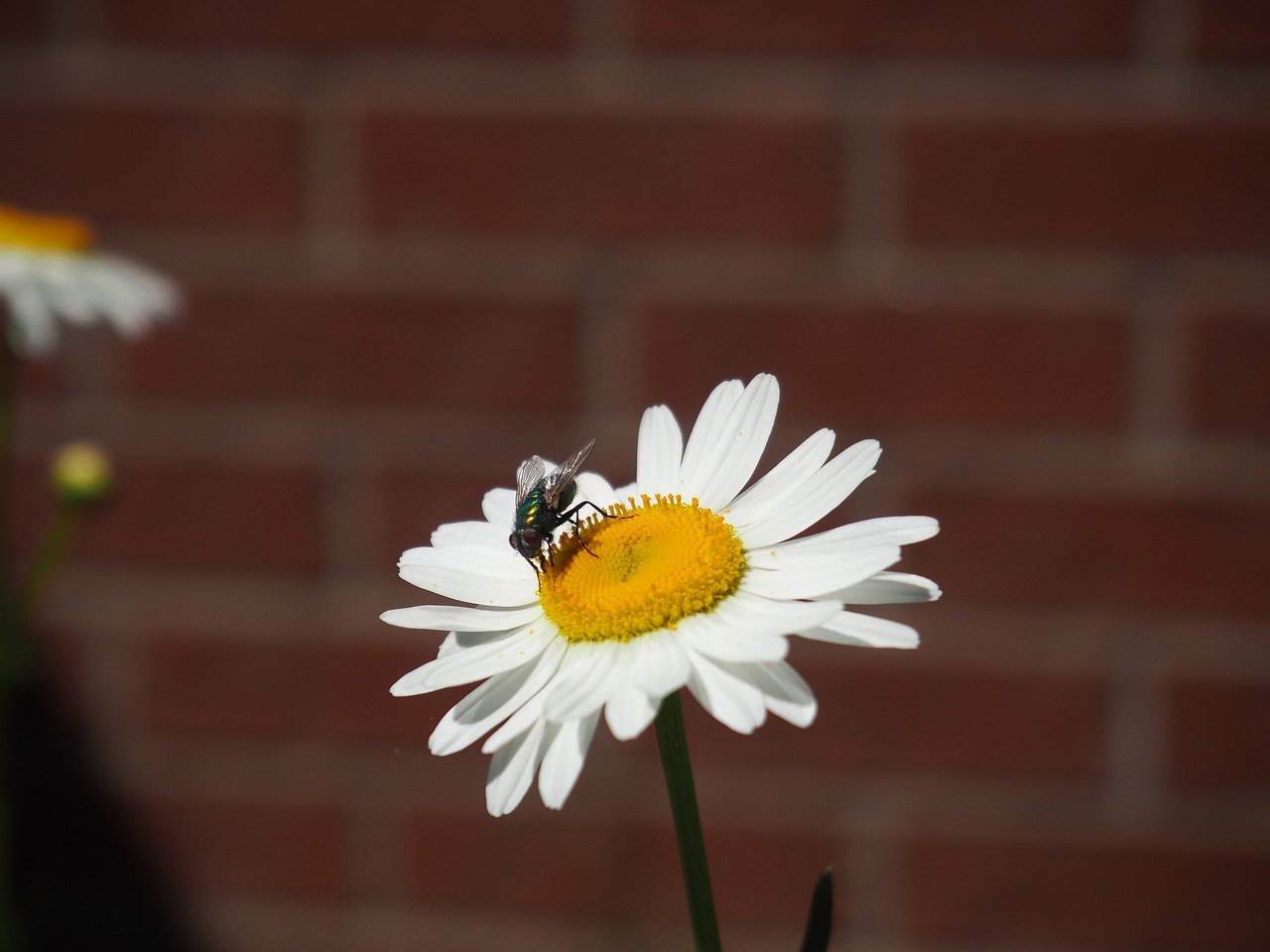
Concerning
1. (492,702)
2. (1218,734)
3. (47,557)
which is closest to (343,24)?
(47,557)

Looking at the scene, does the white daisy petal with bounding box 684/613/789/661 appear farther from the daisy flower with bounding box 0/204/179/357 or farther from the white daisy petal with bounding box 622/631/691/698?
the daisy flower with bounding box 0/204/179/357

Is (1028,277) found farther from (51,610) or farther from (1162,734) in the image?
(51,610)

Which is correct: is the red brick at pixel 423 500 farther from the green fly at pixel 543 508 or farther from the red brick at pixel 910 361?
the green fly at pixel 543 508

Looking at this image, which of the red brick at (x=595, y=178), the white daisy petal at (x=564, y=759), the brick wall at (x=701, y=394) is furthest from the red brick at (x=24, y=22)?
the white daisy petal at (x=564, y=759)

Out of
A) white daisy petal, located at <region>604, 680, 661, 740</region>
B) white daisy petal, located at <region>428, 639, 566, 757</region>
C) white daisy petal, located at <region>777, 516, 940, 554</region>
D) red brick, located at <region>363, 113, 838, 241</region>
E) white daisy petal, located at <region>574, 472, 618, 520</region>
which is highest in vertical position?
red brick, located at <region>363, 113, 838, 241</region>

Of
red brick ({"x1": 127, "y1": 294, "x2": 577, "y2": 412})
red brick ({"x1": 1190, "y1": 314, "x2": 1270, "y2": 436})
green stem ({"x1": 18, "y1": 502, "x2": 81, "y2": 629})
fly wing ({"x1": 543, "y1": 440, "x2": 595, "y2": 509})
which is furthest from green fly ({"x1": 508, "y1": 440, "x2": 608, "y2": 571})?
red brick ({"x1": 1190, "y1": 314, "x2": 1270, "y2": 436})
